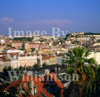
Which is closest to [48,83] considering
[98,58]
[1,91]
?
[1,91]

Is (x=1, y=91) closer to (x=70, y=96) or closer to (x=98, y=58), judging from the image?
(x=70, y=96)

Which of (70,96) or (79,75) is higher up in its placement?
(79,75)

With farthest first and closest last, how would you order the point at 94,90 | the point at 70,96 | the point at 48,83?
the point at 48,83
the point at 70,96
the point at 94,90

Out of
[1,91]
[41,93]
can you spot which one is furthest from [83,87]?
[1,91]

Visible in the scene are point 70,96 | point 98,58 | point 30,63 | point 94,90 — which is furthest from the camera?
point 30,63

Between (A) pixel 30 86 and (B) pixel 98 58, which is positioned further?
(B) pixel 98 58

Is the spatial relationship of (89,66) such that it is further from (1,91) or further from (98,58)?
(98,58)
